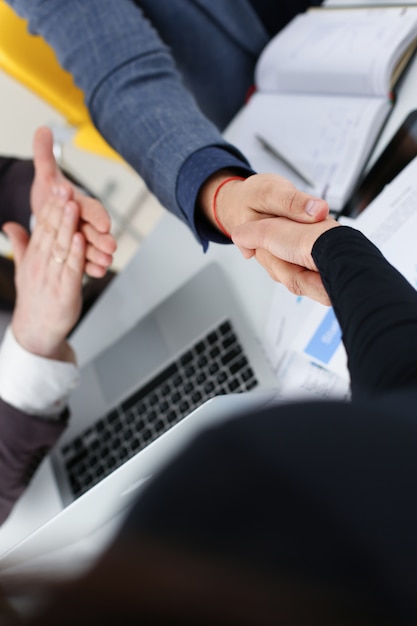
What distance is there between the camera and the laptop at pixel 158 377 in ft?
2.31

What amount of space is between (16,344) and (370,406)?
23.4 inches

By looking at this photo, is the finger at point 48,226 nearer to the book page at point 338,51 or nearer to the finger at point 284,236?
the finger at point 284,236

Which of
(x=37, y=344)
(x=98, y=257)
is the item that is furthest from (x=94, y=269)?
(x=37, y=344)

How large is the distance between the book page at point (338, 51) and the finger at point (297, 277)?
31 centimetres

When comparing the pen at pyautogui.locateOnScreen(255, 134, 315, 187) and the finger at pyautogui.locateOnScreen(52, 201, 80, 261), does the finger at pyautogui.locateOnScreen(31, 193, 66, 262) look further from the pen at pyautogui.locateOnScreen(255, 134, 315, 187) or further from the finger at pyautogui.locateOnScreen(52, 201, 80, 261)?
the pen at pyautogui.locateOnScreen(255, 134, 315, 187)

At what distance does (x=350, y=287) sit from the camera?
1.25 feet

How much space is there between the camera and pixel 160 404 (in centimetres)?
73

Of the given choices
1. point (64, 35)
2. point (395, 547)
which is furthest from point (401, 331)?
point (64, 35)

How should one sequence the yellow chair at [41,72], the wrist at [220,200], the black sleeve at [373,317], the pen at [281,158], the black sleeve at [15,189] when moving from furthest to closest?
the yellow chair at [41,72]
the black sleeve at [15,189]
the pen at [281,158]
the wrist at [220,200]
the black sleeve at [373,317]

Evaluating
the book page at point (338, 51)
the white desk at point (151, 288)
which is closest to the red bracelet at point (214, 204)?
the white desk at point (151, 288)

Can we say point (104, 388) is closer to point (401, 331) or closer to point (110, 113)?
point (110, 113)

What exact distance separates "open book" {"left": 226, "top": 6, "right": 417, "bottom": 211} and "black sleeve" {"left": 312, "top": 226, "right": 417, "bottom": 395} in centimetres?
32

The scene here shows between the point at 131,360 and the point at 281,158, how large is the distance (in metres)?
0.34

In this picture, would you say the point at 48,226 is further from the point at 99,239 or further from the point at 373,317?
the point at 373,317
